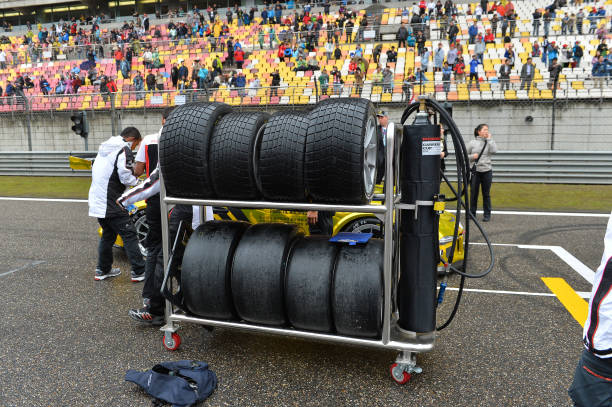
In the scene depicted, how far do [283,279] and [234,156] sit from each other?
3.04 ft

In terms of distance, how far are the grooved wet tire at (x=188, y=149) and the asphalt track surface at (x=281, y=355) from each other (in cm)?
133

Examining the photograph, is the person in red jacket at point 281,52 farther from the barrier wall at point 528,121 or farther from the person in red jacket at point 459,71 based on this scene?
the person in red jacket at point 459,71

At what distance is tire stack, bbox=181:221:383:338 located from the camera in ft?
10.3

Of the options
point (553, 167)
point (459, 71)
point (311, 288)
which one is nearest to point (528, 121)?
point (553, 167)

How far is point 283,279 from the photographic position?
329 centimetres

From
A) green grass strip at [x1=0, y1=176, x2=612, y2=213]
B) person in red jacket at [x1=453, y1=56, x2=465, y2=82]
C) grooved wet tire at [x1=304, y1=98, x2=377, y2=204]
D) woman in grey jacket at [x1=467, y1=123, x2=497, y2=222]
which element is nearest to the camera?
grooved wet tire at [x1=304, y1=98, x2=377, y2=204]

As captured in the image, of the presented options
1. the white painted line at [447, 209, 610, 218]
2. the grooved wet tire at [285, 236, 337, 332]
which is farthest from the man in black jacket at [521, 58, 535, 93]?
the grooved wet tire at [285, 236, 337, 332]

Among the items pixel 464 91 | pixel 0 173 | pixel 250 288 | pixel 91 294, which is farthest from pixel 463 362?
pixel 0 173

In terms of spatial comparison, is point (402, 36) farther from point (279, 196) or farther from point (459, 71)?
point (279, 196)

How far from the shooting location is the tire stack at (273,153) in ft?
9.67

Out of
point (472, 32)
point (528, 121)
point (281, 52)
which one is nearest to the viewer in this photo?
point (528, 121)

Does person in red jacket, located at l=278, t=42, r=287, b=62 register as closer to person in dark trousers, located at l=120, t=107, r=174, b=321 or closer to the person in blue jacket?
Answer: the person in blue jacket

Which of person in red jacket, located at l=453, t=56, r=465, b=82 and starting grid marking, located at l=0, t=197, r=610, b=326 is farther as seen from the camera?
person in red jacket, located at l=453, t=56, r=465, b=82

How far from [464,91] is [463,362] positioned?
12.9m
